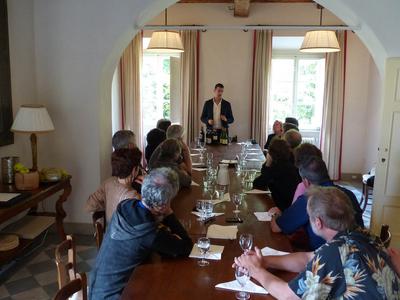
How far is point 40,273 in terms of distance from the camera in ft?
12.0

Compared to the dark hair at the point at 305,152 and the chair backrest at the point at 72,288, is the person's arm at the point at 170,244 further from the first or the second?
the dark hair at the point at 305,152

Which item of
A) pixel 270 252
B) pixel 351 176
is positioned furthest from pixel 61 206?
pixel 351 176

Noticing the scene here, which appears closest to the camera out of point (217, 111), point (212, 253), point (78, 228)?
point (212, 253)

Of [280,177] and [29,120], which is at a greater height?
[29,120]

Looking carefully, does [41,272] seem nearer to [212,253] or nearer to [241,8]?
[212,253]

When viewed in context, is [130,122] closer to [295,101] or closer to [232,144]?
[232,144]

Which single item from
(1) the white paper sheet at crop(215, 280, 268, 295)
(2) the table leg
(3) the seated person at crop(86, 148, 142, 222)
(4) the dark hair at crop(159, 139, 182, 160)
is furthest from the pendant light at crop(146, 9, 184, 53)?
(1) the white paper sheet at crop(215, 280, 268, 295)

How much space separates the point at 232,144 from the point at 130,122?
2504 millimetres

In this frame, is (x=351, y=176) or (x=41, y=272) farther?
(x=351, y=176)

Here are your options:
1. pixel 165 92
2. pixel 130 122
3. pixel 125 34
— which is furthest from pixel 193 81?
pixel 125 34

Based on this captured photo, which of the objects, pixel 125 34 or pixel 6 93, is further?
pixel 125 34

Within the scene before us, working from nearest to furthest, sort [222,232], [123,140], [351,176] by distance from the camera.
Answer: [222,232] < [123,140] < [351,176]

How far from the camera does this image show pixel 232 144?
6043mm

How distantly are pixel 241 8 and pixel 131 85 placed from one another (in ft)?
7.98
